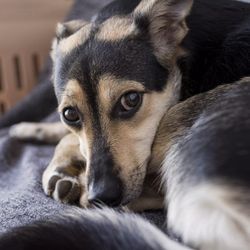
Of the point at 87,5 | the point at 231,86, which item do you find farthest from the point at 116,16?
the point at 87,5

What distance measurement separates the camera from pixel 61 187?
1255 mm

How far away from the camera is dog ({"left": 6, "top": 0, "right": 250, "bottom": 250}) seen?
104 cm

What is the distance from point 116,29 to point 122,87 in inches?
7.5

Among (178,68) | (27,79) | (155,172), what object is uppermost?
(178,68)

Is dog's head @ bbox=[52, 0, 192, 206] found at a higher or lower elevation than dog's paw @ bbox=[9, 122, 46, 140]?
higher

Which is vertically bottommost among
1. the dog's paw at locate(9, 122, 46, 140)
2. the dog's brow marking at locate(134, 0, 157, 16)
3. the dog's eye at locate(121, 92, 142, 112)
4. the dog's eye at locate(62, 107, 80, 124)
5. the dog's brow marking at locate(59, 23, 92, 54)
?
the dog's paw at locate(9, 122, 46, 140)

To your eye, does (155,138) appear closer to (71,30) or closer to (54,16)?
(71,30)

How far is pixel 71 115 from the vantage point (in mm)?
1308

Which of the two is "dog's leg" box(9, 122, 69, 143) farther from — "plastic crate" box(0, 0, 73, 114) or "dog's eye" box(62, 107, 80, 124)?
"plastic crate" box(0, 0, 73, 114)

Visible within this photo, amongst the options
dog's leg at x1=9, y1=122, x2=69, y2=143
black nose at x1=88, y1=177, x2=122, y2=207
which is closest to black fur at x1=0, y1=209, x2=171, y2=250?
black nose at x1=88, y1=177, x2=122, y2=207

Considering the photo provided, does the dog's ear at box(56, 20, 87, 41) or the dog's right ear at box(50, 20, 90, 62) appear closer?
the dog's right ear at box(50, 20, 90, 62)

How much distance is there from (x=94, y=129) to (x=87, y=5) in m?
1.43

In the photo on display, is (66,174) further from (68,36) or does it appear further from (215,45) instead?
(215,45)

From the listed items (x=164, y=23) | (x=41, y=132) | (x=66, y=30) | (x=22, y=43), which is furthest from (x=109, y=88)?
(x=22, y=43)
